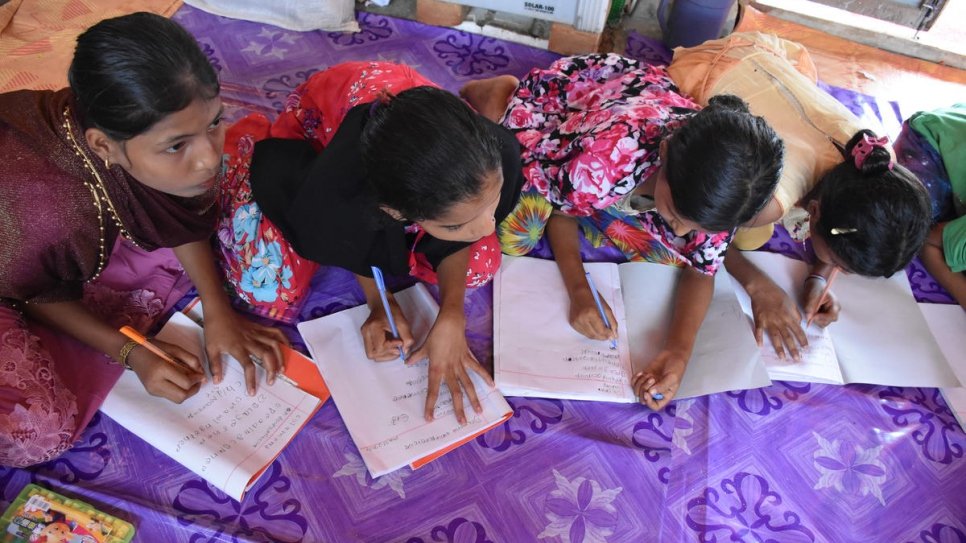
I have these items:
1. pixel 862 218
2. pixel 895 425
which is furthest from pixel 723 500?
pixel 862 218

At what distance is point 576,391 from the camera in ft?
3.61

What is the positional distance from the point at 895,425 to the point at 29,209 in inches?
57.8

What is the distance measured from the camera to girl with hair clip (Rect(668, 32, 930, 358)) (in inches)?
40.9

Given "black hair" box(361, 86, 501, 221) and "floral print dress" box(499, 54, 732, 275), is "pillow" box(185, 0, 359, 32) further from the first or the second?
"black hair" box(361, 86, 501, 221)

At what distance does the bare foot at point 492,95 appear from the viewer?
1.51 metres

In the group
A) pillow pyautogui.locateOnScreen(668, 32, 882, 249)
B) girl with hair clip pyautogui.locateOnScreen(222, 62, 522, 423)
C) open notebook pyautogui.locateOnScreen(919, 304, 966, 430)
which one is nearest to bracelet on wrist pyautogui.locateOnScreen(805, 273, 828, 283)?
pillow pyautogui.locateOnScreen(668, 32, 882, 249)

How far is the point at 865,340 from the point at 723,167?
0.61m

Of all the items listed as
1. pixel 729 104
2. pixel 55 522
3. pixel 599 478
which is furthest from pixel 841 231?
pixel 55 522

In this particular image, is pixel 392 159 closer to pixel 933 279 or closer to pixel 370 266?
pixel 370 266

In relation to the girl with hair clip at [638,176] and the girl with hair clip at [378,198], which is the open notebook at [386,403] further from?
the girl with hair clip at [638,176]

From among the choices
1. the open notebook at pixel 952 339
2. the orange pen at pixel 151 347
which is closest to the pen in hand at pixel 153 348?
the orange pen at pixel 151 347

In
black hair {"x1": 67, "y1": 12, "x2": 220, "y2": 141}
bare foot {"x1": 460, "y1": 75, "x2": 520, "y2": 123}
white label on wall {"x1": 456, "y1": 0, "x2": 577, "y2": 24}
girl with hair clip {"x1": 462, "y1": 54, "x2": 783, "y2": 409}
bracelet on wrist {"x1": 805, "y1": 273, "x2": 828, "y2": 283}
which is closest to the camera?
black hair {"x1": 67, "y1": 12, "x2": 220, "y2": 141}

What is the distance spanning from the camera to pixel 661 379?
3.63ft

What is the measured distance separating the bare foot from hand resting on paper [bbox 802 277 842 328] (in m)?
0.77
